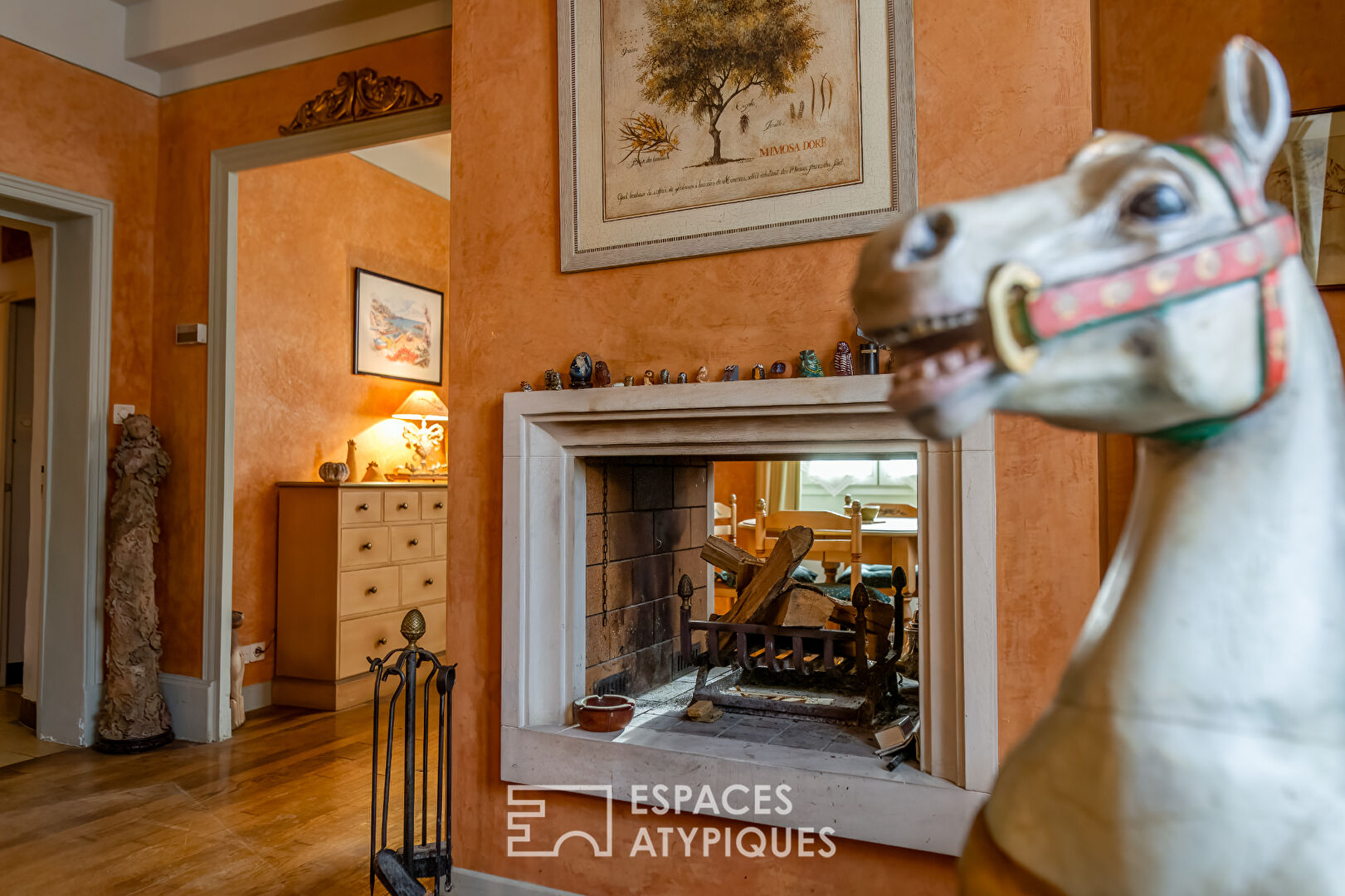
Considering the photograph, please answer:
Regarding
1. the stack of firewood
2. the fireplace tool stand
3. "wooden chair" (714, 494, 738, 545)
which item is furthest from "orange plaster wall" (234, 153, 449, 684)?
the stack of firewood

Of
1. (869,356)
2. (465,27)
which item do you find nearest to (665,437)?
(869,356)

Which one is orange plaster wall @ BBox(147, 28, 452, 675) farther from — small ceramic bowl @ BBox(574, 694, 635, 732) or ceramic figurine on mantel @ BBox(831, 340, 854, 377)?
ceramic figurine on mantel @ BBox(831, 340, 854, 377)

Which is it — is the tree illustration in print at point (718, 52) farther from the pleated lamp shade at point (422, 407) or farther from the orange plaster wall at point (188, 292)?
the pleated lamp shade at point (422, 407)

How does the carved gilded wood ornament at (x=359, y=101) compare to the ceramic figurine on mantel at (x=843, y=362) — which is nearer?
the ceramic figurine on mantel at (x=843, y=362)

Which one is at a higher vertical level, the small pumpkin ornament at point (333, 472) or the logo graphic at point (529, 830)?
the small pumpkin ornament at point (333, 472)

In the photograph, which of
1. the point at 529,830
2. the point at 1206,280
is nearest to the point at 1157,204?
the point at 1206,280

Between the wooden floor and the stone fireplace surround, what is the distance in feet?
2.85

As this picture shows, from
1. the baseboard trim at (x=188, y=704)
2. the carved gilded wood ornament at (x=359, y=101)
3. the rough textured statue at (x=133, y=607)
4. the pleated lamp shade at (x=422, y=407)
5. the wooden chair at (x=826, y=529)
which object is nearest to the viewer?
the carved gilded wood ornament at (x=359, y=101)

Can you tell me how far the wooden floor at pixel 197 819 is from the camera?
241cm

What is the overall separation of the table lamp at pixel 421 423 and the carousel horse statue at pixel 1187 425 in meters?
4.84

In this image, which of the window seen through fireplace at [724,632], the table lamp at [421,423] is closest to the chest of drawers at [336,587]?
the table lamp at [421,423]

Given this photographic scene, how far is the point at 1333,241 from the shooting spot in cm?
184

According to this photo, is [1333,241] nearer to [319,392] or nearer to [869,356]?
[869,356]

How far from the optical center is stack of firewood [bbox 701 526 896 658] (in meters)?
2.38
